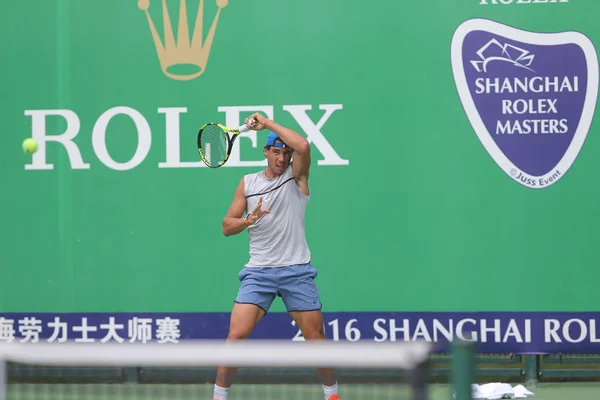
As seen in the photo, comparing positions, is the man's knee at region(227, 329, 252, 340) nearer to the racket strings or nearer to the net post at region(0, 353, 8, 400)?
the racket strings

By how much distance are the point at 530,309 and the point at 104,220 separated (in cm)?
257

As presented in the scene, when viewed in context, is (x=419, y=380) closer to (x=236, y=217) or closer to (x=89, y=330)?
(x=236, y=217)

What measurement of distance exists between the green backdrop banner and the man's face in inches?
22.5

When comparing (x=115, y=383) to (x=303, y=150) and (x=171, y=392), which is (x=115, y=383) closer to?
(x=171, y=392)

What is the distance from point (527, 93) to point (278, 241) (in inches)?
68.5

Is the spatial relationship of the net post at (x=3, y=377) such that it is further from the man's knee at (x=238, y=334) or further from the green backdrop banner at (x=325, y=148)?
the green backdrop banner at (x=325, y=148)

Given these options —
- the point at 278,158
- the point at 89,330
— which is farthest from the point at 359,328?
the point at 89,330

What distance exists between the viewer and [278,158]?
18.1 ft

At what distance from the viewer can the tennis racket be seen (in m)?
5.76

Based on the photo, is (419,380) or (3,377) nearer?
(419,380)

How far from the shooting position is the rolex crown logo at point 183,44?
243 inches

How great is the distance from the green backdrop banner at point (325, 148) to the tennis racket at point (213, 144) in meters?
0.31

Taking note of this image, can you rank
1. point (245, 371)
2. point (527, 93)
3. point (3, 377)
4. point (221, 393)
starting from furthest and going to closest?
1. point (245, 371)
2. point (527, 93)
3. point (221, 393)
4. point (3, 377)

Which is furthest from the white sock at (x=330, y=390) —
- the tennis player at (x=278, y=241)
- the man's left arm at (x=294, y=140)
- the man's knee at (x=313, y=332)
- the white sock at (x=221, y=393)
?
the man's left arm at (x=294, y=140)
